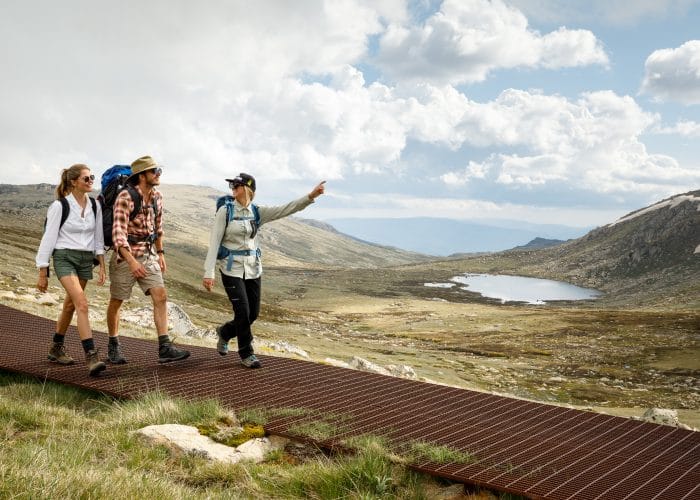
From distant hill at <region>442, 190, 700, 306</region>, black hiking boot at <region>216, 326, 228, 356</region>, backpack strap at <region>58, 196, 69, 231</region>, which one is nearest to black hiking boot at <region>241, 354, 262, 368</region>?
black hiking boot at <region>216, 326, 228, 356</region>

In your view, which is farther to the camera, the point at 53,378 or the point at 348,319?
the point at 348,319

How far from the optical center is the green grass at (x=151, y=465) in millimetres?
4215

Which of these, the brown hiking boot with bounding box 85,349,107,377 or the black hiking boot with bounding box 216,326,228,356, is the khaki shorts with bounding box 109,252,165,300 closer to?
the brown hiking boot with bounding box 85,349,107,377

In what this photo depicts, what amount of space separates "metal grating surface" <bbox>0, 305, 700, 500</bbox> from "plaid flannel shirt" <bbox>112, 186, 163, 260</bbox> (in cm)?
202

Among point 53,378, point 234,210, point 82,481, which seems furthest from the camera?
point 234,210

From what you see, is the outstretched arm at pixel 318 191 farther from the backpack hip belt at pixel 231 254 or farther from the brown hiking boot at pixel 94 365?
the brown hiking boot at pixel 94 365

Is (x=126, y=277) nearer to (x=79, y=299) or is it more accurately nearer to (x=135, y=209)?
(x=79, y=299)

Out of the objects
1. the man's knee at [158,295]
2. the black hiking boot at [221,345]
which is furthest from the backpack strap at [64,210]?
the black hiking boot at [221,345]

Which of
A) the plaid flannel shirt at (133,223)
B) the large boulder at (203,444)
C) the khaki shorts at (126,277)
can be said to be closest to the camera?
the large boulder at (203,444)

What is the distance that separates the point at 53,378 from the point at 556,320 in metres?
75.2

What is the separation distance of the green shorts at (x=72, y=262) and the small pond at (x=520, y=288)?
406 feet

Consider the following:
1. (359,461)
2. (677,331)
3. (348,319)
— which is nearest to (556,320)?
(677,331)

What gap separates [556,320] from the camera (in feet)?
252

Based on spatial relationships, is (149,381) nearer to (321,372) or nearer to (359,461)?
(321,372)
